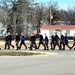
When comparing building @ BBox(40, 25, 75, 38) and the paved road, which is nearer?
the paved road

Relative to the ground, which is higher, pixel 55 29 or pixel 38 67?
pixel 38 67

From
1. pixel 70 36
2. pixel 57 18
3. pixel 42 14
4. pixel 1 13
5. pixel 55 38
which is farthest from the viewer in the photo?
pixel 57 18

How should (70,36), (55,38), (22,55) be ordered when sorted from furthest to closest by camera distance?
(70,36) < (55,38) < (22,55)

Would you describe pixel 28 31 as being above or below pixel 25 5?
below

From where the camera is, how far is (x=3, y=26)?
7456 cm

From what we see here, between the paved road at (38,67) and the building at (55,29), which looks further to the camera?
the building at (55,29)

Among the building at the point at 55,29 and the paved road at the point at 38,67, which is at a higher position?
the paved road at the point at 38,67

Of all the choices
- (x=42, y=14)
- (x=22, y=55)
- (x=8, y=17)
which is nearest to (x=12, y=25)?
(x=8, y=17)

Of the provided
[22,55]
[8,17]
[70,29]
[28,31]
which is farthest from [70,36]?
[22,55]

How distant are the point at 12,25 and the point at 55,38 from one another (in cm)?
3817

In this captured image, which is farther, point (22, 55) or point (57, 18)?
point (57, 18)

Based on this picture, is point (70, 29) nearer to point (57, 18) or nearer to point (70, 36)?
point (70, 36)

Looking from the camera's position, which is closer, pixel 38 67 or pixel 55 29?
pixel 38 67

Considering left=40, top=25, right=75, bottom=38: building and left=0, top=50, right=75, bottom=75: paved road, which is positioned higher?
left=0, top=50, right=75, bottom=75: paved road
